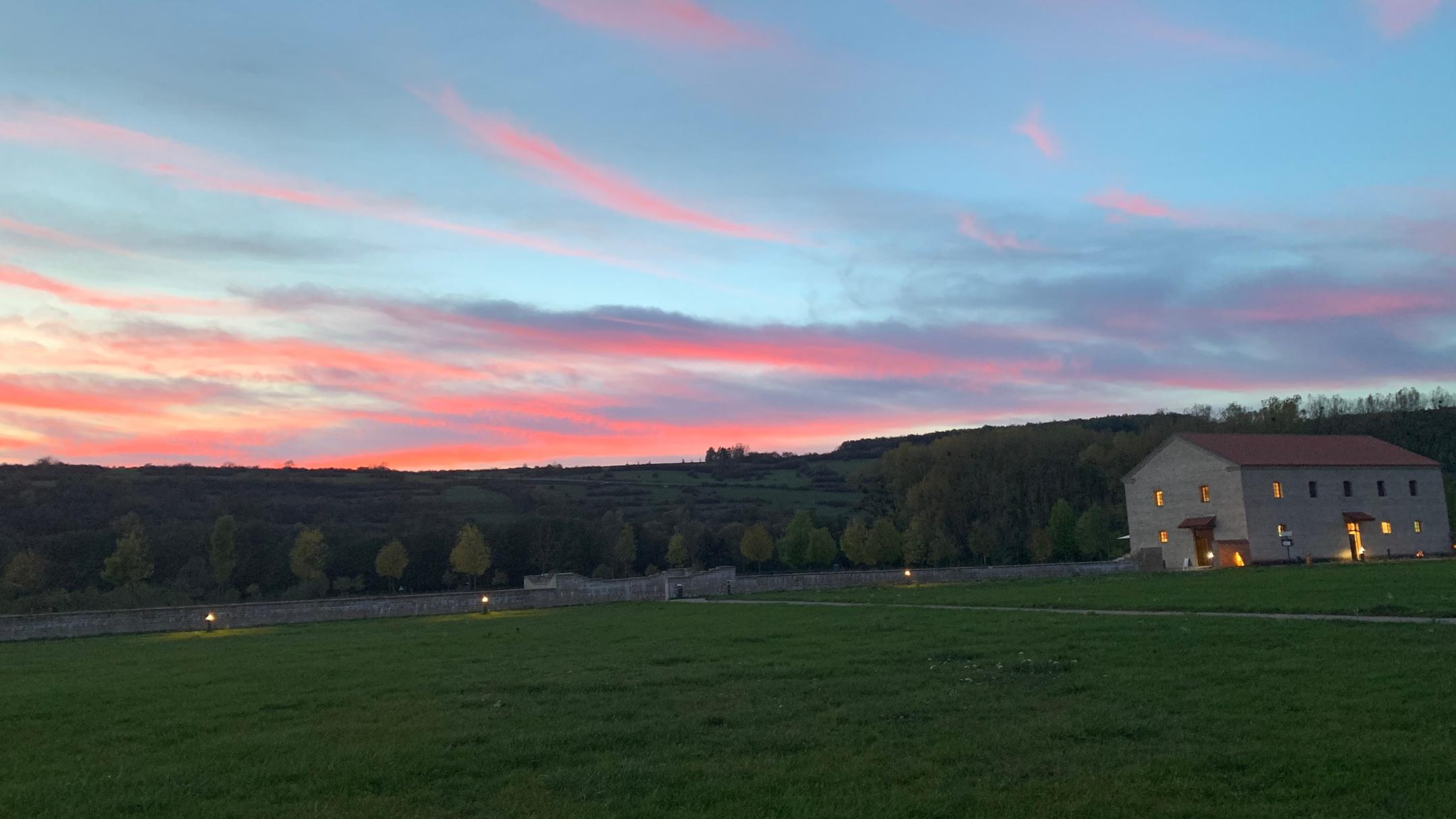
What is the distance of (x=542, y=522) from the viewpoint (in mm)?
94688

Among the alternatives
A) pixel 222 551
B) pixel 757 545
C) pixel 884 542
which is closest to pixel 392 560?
pixel 222 551

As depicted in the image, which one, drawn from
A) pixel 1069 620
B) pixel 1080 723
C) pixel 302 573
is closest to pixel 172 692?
pixel 1080 723

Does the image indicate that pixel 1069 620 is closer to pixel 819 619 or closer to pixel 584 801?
pixel 819 619

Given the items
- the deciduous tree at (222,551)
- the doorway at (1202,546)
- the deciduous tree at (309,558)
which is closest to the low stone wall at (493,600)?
the doorway at (1202,546)

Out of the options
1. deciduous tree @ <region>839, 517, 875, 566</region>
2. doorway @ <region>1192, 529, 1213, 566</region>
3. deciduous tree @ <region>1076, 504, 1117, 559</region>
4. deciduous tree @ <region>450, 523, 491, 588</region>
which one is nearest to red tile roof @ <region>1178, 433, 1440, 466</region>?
doorway @ <region>1192, 529, 1213, 566</region>

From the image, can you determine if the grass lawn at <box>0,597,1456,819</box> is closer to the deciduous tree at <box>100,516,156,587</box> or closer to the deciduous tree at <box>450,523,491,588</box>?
the deciduous tree at <box>100,516,156,587</box>

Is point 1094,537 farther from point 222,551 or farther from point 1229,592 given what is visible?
point 222,551

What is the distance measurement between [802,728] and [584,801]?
3768 millimetres

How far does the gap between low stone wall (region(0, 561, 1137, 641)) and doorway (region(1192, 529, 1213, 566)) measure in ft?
22.9

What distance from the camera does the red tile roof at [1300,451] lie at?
64438 mm

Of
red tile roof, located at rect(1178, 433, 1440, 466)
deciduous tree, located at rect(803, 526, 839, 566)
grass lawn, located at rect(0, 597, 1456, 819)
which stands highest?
red tile roof, located at rect(1178, 433, 1440, 466)

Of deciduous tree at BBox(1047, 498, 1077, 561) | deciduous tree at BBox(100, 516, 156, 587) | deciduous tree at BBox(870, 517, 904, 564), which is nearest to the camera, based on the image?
deciduous tree at BBox(100, 516, 156, 587)

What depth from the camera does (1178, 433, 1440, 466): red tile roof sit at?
6444cm

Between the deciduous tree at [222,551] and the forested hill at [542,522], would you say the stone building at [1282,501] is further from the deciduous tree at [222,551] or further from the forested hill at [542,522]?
the deciduous tree at [222,551]
